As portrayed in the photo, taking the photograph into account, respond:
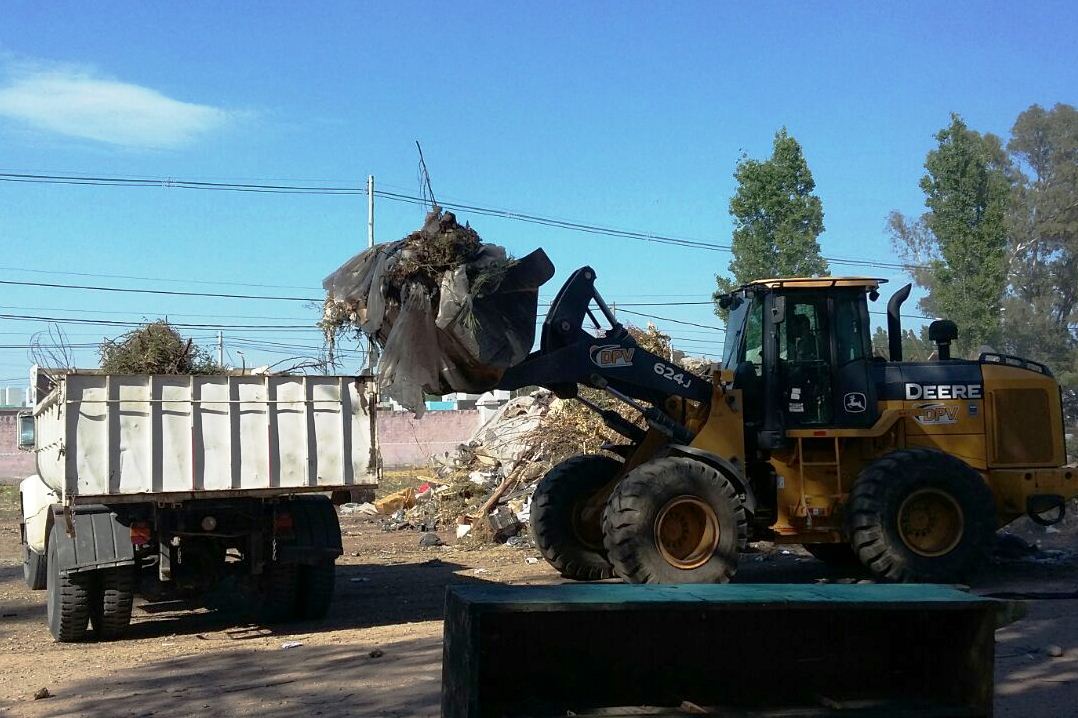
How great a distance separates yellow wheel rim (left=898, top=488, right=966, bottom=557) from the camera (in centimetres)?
1045

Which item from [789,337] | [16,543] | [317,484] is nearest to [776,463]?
[789,337]

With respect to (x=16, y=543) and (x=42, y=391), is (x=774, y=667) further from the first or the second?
(x=16, y=543)

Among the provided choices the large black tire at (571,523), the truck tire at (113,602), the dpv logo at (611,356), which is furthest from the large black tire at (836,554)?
the truck tire at (113,602)

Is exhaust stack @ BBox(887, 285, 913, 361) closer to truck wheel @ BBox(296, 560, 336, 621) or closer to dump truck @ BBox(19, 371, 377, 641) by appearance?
dump truck @ BBox(19, 371, 377, 641)

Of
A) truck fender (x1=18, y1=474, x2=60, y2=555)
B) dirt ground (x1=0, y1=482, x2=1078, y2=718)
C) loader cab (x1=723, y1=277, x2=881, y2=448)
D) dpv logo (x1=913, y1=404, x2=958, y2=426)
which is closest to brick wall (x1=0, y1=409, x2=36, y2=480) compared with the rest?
dirt ground (x1=0, y1=482, x2=1078, y2=718)

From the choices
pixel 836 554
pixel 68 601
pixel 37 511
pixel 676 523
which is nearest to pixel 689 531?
pixel 676 523

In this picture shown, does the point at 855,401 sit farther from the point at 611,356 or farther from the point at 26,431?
the point at 26,431

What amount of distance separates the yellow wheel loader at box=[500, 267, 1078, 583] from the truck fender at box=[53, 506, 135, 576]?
11.5 ft

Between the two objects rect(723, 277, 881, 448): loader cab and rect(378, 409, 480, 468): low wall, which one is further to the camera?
rect(378, 409, 480, 468): low wall

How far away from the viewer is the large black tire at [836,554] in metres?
12.4

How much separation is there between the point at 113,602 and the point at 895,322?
8125mm

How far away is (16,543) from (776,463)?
1397 cm

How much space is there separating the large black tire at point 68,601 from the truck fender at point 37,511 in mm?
680

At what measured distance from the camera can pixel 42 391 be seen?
35.8ft
